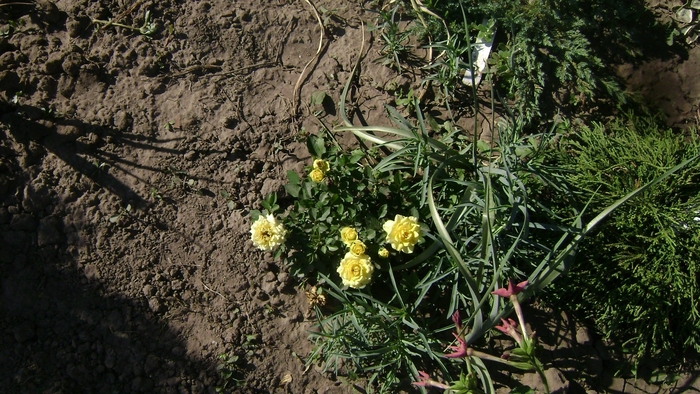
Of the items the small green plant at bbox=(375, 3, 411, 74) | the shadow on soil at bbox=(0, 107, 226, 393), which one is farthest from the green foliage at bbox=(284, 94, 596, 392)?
the shadow on soil at bbox=(0, 107, 226, 393)

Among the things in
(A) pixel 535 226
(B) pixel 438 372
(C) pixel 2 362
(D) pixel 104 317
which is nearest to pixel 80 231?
(D) pixel 104 317

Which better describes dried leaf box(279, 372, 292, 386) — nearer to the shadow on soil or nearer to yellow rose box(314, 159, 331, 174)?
the shadow on soil

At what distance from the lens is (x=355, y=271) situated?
2.26m

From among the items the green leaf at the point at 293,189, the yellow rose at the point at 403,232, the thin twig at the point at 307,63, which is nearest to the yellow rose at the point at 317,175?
the green leaf at the point at 293,189

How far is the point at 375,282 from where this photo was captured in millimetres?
2666

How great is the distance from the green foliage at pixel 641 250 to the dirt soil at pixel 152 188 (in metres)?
0.39

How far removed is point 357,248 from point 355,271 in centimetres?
10

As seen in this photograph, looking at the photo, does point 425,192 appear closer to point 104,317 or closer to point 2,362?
point 104,317

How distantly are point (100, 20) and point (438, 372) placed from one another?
2.52 meters

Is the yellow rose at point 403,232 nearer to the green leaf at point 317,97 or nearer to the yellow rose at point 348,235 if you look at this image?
the yellow rose at point 348,235

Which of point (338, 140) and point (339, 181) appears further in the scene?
point (338, 140)

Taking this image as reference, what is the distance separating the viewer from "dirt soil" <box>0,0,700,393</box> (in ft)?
8.50

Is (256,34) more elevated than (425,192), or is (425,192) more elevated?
(256,34)

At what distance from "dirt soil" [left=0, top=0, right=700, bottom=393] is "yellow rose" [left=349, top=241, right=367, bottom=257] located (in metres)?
0.55
